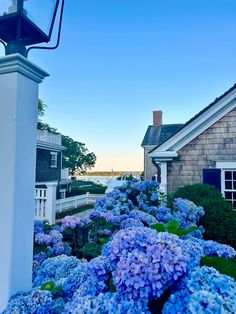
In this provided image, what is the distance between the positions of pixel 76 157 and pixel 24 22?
33.0m

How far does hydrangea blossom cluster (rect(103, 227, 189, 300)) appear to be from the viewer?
91 cm

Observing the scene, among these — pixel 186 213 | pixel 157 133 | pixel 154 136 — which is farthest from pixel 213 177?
pixel 157 133

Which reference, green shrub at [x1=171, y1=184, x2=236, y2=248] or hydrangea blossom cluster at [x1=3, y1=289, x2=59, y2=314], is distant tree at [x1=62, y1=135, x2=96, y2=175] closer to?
green shrub at [x1=171, y1=184, x2=236, y2=248]

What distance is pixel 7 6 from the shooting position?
1.48m

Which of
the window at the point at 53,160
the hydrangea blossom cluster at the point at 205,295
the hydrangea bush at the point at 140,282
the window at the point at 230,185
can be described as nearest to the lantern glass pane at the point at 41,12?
the hydrangea bush at the point at 140,282

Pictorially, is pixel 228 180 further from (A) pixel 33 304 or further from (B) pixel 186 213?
(A) pixel 33 304

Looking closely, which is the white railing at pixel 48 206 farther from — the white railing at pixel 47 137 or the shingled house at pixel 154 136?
the shingled house at pixel 154 136

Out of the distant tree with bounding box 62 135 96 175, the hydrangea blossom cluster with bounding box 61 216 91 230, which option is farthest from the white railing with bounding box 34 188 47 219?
the distant tree with bounding box 62 135 96 175

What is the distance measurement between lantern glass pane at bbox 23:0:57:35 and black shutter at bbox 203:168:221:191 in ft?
18.8

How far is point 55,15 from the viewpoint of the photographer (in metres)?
1.67

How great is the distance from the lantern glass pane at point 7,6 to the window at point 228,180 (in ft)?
20.0

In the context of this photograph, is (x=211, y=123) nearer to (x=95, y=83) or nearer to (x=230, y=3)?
(x=230, y=3)

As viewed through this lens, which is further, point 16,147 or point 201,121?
point 201,121

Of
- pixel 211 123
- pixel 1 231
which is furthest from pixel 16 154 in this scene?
pixel 211 123
